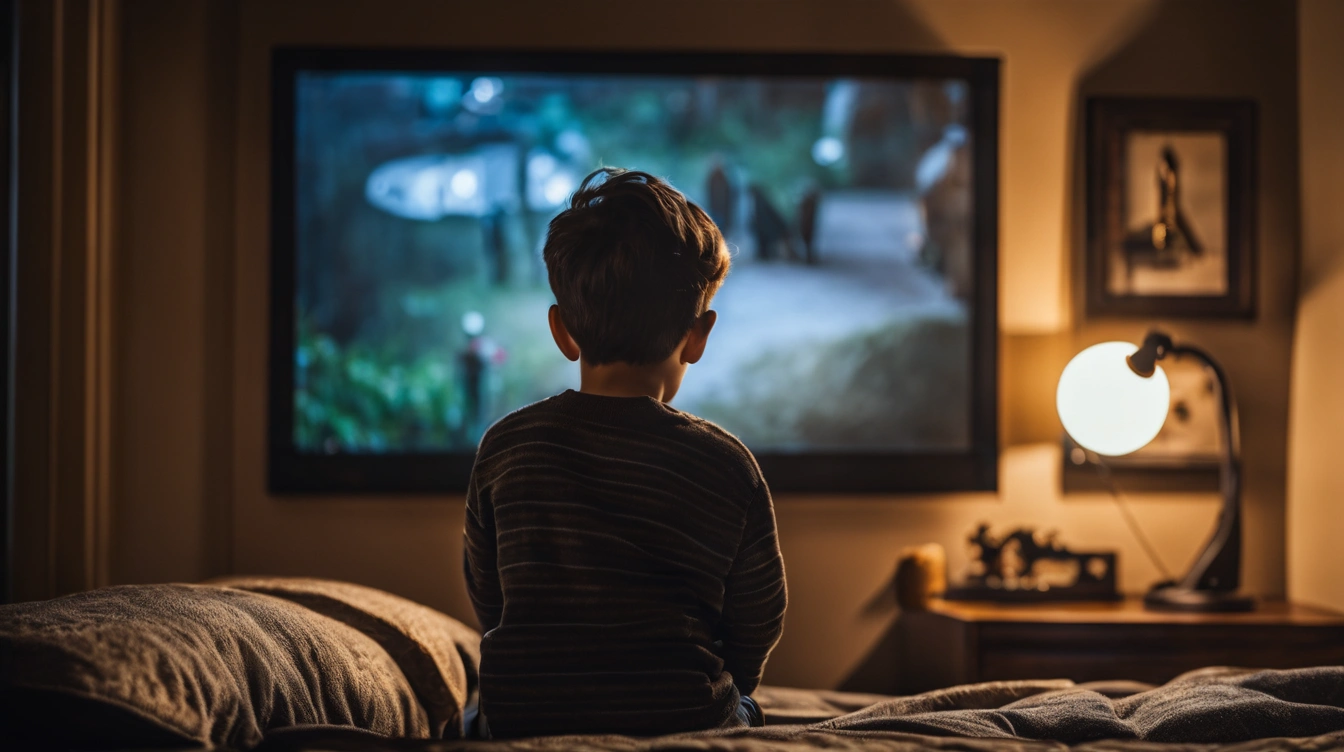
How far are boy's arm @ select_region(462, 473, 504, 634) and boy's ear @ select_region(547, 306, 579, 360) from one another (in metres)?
0.19

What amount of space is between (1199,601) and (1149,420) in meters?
0.43

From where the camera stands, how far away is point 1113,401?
218cm

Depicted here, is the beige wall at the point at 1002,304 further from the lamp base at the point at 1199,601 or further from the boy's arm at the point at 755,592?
the boy's arm at the point at 755,592

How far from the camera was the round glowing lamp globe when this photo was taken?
85.7 inches

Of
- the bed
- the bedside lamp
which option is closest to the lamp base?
the bedside lamp

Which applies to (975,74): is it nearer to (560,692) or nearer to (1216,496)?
(1216,496)

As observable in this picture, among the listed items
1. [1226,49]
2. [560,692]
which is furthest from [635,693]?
[1226,49]

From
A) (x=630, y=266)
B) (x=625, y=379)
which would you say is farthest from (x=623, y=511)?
(x=630, y=266)

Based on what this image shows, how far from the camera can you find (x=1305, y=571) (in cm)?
251

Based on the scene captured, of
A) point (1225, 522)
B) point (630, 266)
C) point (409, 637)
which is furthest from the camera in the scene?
point (1225, 522)

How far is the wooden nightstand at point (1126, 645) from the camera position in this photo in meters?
2.12

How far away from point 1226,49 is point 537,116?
1.82 m

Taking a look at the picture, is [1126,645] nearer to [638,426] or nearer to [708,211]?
[708,211]

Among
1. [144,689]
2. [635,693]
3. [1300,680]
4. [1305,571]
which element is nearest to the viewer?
[144,689]
